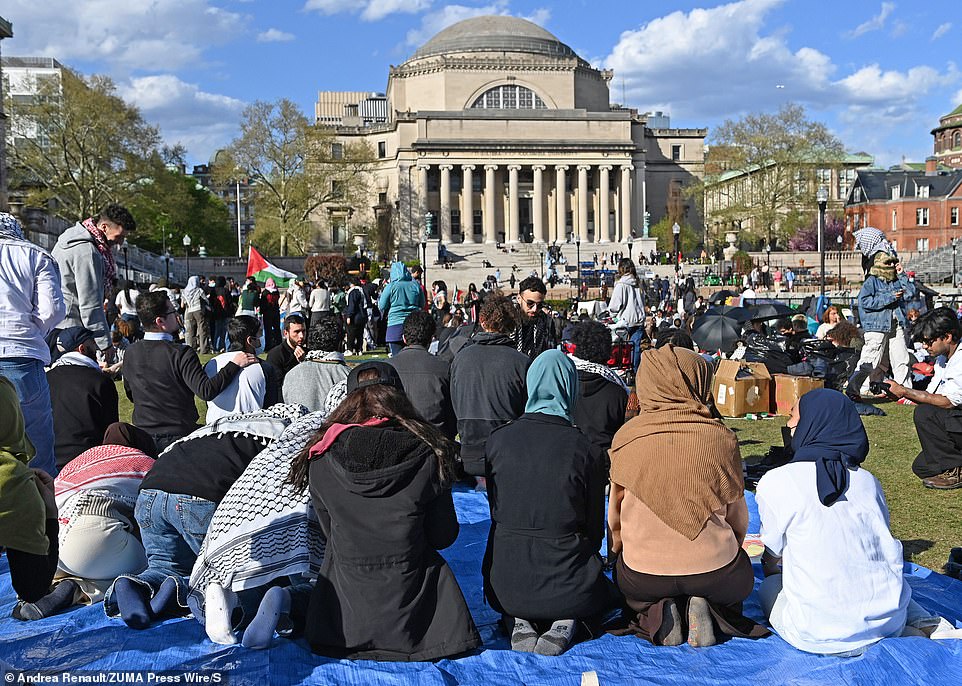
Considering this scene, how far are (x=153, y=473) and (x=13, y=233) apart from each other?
2143 millimetres

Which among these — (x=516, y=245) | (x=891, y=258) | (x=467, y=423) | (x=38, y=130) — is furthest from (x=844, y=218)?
(x=467, y=423)

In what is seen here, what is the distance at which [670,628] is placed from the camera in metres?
4.61

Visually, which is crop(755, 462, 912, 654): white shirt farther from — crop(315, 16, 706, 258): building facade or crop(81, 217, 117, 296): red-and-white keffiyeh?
crop(315, 16, 706, 258): building facade

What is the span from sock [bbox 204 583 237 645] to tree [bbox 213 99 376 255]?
5568cm

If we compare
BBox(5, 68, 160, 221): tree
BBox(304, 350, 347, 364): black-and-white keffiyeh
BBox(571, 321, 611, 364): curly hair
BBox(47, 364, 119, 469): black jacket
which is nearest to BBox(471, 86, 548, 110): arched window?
BBox(5, 68, 160, 221): tree

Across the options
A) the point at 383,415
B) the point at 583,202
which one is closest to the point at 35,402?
the point at 383,415

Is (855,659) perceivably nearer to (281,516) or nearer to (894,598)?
(894,598)

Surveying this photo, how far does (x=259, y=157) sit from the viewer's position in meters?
58.6

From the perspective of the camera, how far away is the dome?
79938mm

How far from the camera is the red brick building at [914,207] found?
69.5m

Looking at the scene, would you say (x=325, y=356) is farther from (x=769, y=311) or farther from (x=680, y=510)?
(x=769, y=311)

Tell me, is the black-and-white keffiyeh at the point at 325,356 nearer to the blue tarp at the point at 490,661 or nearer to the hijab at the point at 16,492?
the blue tarp at the point at 490,661

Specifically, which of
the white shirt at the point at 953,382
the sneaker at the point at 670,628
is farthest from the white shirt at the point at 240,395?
the white shirt at the point at 953,382

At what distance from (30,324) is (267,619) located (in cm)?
261
